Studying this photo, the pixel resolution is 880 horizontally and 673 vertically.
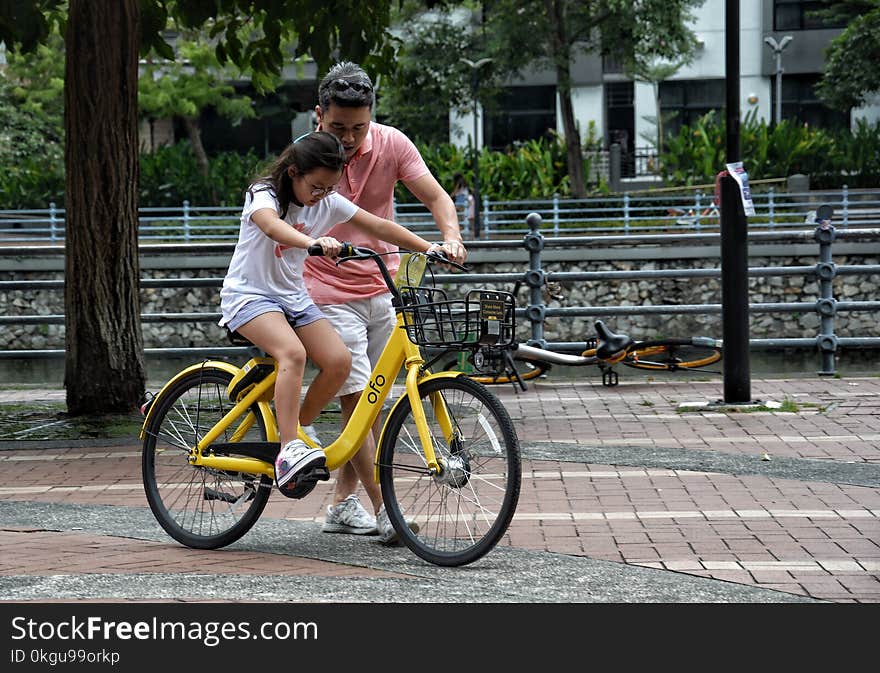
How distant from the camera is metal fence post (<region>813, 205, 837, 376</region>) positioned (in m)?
12.5

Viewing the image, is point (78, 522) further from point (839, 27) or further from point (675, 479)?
point (839, 27)

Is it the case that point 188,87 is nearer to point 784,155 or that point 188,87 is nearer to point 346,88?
point 784,155

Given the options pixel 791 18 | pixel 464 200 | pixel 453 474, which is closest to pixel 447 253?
pixel 453 474

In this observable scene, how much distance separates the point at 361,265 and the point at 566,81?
31.0 meters

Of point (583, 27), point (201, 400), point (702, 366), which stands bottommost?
point (702, 366)

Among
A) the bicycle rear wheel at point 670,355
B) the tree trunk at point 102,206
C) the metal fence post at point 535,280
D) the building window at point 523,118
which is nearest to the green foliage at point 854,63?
the building window at point 523,118

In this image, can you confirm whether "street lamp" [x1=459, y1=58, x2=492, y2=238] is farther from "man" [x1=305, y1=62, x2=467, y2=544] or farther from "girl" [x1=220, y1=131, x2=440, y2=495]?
"girl" [x1=220, y1=131, x2=440, y2=495]

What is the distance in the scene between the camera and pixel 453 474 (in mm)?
5297

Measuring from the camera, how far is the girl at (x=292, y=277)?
215 inches

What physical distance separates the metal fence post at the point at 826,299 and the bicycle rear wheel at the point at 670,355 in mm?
898

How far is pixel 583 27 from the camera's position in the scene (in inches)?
1412

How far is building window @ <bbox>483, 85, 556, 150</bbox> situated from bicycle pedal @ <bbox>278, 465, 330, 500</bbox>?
4314 centimetres
